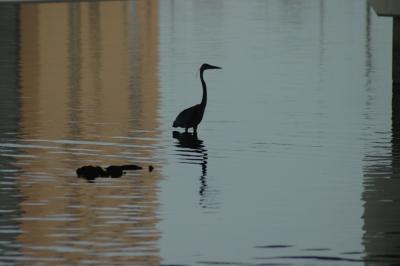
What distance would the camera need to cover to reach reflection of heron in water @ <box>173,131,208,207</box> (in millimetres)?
25534

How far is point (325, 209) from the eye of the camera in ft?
70.1

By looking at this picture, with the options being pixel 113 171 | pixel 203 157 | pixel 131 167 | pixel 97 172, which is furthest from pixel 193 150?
pixel 97 172

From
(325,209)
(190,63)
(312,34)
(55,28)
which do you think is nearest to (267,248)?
(325,209)

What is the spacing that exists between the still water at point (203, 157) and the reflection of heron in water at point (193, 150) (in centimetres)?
5

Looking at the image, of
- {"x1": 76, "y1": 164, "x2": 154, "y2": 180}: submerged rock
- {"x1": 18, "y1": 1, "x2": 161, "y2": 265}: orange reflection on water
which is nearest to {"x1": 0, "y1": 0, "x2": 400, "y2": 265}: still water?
{"x1": 18, "y1": 1, "x2": 161, "y2": 265}: orange reflection on water

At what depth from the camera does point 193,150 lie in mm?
29594

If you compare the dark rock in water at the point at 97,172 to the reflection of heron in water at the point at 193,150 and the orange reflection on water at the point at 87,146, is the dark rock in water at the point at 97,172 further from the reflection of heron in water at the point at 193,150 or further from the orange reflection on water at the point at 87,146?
the reflection of heron in water at the point at 193,150

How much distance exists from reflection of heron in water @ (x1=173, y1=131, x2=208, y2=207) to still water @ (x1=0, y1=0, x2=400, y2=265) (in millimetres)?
46

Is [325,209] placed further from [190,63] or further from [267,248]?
[190,63]

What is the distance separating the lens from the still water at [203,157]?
18.5m

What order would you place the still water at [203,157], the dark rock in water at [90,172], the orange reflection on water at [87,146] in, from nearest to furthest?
the still water at [203,157]
the orange reflection on water at [87,146]
the dark rock in water at [90,172]

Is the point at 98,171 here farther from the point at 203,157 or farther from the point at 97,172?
the point at 203,157

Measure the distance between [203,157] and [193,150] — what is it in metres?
1.25

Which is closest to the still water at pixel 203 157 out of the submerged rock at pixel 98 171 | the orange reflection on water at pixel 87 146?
the orange reflection on water at pixel 87 146
